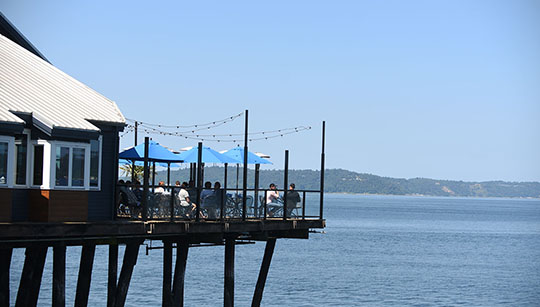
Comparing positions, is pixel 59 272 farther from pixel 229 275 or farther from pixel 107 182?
pixel 229 275

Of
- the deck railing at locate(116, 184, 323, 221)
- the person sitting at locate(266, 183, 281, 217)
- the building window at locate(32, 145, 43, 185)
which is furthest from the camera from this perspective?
the person sitting at locate(266, 183, 281, 217)

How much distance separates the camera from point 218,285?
52.8 metres

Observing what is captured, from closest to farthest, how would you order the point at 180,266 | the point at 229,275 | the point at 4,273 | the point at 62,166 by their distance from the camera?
the point at 62,166 → the point at 180,266 → the point at 229,275 → the point at 4,273

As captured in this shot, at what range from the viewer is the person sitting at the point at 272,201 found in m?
28.6

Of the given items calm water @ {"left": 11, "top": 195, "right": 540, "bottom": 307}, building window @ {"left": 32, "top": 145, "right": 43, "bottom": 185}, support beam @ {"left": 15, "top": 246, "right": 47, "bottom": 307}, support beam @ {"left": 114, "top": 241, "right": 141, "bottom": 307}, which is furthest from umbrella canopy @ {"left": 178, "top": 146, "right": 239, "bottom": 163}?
calm water @ {"left": 11, "top": 195, "right": 540, "bottom": 307}

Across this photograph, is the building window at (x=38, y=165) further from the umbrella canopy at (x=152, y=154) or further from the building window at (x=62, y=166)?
the umbrella canopy at (x=152, y=154)

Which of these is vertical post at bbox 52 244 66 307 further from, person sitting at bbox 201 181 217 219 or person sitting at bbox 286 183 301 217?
person sitting at bbox 286 183 301 217

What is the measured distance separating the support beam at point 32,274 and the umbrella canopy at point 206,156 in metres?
5.54

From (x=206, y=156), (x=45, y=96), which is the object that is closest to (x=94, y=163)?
(x=45, y=96)

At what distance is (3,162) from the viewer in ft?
69.6

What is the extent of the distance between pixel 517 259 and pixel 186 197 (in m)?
58.4

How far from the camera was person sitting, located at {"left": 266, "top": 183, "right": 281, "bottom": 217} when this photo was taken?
2862 centimetres

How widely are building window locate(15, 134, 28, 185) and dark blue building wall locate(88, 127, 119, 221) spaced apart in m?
2.17

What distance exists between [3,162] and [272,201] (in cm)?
1009
